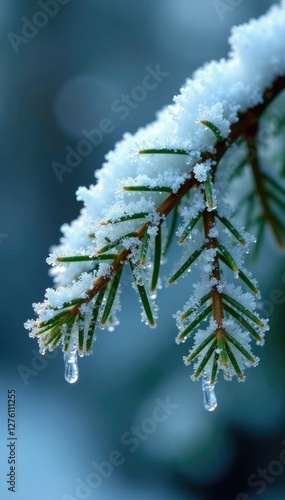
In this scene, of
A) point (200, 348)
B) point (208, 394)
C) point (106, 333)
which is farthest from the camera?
point (106, 333)

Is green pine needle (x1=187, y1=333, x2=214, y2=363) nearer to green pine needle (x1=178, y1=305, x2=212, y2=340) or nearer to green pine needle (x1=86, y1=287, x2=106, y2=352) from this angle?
green pine needle (x1=178, y1=305, x2=212, y2=340)

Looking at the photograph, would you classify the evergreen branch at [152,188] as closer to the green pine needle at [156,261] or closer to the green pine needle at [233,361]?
the green pine needle at [156,261]

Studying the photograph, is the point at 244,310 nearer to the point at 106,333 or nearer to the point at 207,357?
the point at 207,357

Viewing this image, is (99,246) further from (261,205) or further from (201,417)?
(201,417)

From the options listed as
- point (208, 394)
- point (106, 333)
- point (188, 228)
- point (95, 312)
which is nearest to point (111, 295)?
point (95, 312)

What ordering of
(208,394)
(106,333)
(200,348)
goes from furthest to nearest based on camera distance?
(106,333)
(208,394)
(200,348)

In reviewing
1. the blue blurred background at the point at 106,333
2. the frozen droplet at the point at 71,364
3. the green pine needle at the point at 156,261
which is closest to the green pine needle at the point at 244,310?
the green pine needle at the point at 156,261

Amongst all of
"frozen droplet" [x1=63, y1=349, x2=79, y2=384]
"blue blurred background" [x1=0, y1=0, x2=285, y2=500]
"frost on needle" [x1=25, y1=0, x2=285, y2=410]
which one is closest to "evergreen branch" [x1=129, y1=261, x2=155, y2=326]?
"frost on needle" [x1=25, y1=0, x2=285, y2=410]

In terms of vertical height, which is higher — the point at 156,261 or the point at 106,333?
the point at 106,333

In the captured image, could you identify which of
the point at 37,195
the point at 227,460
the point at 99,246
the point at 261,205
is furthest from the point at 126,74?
the point at 99,246
